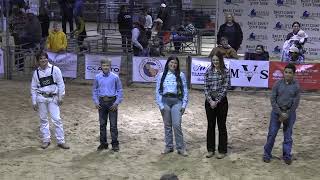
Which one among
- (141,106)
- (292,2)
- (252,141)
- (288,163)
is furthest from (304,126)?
(292,2)

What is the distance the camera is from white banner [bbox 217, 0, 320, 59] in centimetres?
1958

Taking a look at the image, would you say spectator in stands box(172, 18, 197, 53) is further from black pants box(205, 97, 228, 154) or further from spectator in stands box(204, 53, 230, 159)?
spectator in stands box(204, 53, 230, 159)

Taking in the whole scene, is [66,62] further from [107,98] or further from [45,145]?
[107,98]

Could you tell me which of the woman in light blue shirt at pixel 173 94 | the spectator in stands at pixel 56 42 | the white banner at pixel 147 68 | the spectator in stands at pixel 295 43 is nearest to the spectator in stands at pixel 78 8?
the spectator in stands at pixel 56 42

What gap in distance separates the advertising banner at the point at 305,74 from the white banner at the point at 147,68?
279cm

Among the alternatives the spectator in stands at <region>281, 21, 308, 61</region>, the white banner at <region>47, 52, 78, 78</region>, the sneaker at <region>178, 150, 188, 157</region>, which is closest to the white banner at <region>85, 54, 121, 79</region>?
the white banner at <region>47, 52, 78, 78</region>

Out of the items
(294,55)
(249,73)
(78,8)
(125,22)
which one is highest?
(78,8)

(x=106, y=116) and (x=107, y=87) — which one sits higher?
(x=107, y=87)

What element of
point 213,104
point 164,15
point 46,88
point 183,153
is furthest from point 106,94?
point 164,15

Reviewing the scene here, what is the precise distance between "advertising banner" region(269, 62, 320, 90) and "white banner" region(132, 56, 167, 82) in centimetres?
279

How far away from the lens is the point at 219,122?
359 inches

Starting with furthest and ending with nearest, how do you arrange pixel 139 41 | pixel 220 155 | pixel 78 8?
pixel 78 8 → pixel 139 41 → pixel 220 155

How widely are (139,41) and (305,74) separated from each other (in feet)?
19.1

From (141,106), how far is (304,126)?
3.73m
